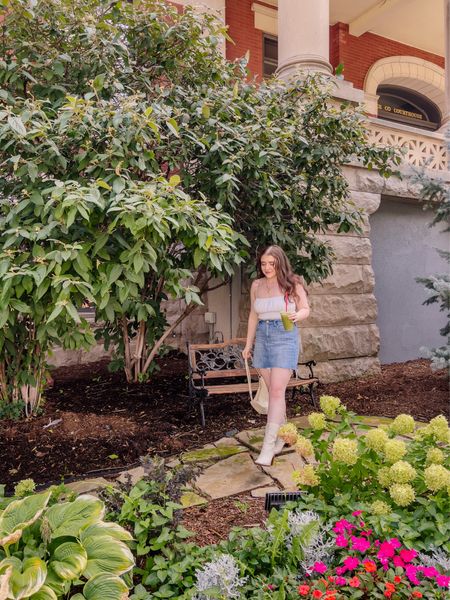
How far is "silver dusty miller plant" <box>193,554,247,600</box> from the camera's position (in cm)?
173

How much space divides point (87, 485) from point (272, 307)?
191 cm

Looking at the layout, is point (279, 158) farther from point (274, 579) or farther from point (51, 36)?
point (274, 579)

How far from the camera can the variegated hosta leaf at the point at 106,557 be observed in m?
1.66

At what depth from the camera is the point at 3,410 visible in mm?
4125

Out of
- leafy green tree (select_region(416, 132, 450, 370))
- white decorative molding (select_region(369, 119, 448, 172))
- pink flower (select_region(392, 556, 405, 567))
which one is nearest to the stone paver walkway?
pink flower (select_region(392, 556, 405, 567))

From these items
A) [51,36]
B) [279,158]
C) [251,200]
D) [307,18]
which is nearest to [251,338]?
[251,200]

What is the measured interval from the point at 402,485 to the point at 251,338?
219cm

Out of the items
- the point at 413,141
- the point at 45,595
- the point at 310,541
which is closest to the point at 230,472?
the point at 310,541

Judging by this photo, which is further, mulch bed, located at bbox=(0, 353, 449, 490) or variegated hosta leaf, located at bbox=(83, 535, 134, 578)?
mulch bed, located at bbox=(0, 353, 449, 490)

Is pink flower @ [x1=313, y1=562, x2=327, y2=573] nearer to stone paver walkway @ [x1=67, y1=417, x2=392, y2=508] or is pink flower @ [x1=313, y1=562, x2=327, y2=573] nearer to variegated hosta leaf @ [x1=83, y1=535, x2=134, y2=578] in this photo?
variegated hosta leaf @ [x1=83, y1=535, x2=134, y2=578]

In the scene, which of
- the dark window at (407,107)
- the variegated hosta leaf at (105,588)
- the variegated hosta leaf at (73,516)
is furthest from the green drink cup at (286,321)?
the dark window at (407,107)

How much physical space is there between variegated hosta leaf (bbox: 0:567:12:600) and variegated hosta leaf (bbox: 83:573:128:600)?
29 cm

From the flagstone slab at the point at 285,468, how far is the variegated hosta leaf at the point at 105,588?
1.72 metres

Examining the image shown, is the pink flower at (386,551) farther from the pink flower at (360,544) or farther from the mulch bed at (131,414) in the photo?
the mulch bed at (131,414)
